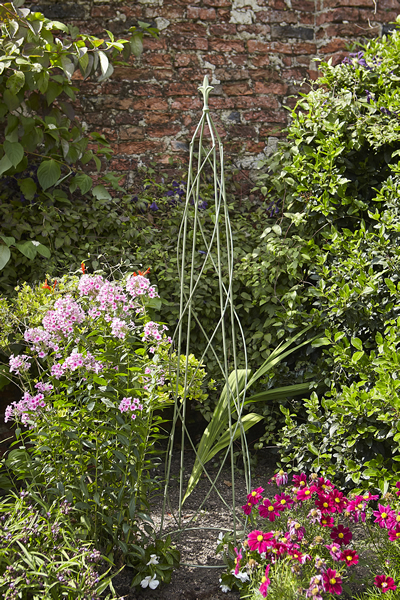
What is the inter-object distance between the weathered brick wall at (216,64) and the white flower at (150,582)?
2.63 meters

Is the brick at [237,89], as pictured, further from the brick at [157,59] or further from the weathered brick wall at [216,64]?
the brick at [157,59]

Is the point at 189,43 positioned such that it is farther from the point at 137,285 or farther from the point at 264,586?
the point at 264,586

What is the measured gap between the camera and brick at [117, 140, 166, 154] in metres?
3.40

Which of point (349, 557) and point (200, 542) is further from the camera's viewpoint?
point (200, 542)

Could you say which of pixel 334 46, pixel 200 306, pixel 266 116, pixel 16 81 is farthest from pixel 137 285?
pixel 334 46

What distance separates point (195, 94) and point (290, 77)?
72 centimetres

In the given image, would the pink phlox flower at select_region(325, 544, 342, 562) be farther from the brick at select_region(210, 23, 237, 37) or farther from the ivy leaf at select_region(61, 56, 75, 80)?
the brick at select_region(210, 23, 237, 37)

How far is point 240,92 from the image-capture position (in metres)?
3.47

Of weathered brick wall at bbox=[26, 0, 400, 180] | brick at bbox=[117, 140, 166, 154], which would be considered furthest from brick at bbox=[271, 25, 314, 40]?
brick at bbox=[117, 140, 166, 154]

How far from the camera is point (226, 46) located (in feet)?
11.2

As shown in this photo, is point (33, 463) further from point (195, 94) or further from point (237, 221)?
point (195, 94)

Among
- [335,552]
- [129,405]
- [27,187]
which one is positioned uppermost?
[27,187]

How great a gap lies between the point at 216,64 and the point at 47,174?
1514 mm

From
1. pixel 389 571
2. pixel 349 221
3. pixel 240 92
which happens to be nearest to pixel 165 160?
pixel 240 92
